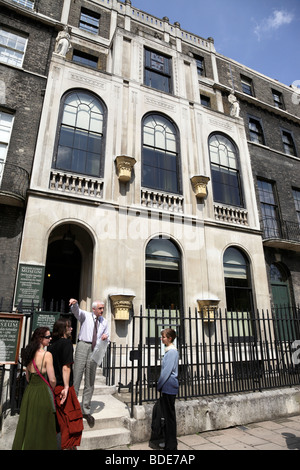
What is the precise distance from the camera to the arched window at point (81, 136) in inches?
404

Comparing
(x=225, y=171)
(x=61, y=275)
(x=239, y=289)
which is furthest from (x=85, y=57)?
(x=239, y=289)

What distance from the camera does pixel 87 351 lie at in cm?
489

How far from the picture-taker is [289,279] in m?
14.0

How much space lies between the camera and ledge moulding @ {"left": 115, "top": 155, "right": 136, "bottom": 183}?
10234 mm

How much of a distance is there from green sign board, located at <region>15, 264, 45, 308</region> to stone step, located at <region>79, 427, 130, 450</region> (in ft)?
14.8

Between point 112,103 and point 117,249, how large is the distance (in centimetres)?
629

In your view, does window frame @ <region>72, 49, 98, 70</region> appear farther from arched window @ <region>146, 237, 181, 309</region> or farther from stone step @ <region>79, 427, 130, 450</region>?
stone step @ <region>79, 427, 130, 450</region>

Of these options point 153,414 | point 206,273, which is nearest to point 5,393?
point 153,414

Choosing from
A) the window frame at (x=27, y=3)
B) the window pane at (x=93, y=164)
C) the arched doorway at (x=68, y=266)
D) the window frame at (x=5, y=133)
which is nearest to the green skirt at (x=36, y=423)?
the arched doorway at (x=68, y=266)

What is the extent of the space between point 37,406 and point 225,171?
40.6ft

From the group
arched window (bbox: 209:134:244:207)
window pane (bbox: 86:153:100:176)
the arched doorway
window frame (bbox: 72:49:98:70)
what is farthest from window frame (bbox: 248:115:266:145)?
the arched doorway

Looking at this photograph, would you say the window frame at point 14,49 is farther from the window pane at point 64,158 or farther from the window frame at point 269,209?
the window frame at point 269,209
